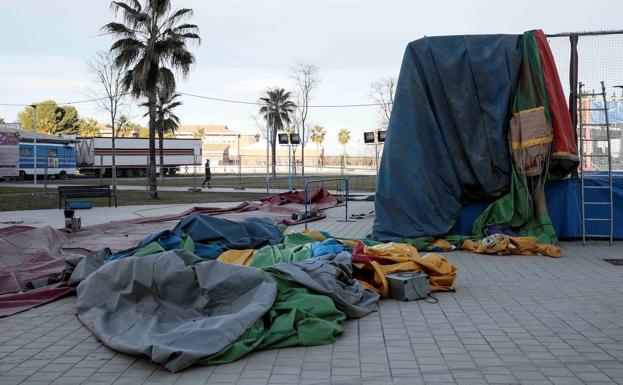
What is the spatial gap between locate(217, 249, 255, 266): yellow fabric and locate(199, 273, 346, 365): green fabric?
171 centimetres

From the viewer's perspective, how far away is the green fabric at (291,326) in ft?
16.0

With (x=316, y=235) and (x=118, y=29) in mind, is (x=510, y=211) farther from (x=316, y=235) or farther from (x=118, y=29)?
(x=118, y=29)

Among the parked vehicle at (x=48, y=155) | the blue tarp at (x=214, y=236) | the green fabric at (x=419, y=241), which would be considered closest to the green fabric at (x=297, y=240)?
the blue tarp at (x=214, y=236)

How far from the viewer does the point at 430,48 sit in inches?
445

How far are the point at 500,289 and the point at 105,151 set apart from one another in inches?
2139

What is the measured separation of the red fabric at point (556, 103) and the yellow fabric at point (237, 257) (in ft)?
19.8

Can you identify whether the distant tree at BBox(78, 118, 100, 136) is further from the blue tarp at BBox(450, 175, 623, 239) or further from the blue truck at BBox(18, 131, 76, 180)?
the blue tarp at BBox(450, 175, 623, 239)

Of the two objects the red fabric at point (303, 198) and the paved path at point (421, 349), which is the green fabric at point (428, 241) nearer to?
the paved path at point (421, 349)

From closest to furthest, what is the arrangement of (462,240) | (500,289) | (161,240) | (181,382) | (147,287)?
(181,382) → (147,287) → (500,289) → (161,240) → (462,240)

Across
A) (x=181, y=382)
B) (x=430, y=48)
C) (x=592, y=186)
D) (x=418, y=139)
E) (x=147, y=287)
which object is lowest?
(x=181, y=382)

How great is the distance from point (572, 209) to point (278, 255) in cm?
665

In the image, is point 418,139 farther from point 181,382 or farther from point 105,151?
point 105,151

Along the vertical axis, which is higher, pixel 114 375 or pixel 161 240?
pixel 161 240

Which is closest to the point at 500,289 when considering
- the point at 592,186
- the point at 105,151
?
the point at 592,186
